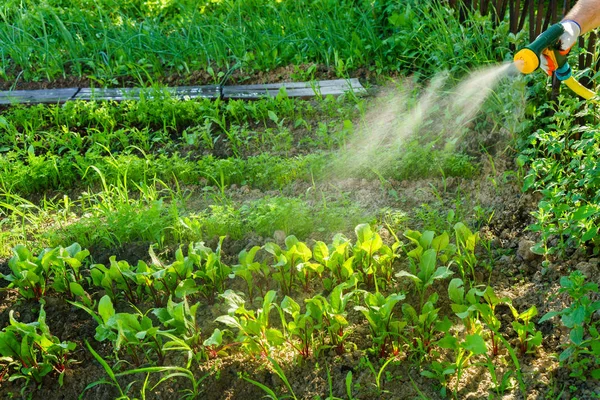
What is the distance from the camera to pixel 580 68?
3834 millimetres

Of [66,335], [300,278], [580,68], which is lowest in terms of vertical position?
[66,335]

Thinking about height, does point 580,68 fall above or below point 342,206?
above

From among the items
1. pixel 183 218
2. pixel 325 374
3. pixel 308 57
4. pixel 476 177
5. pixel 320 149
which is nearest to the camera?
pixel 325 374

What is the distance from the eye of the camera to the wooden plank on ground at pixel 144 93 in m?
5.24

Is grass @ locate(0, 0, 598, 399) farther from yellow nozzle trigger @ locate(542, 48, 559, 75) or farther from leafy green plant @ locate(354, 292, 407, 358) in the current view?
yellow nozzle trigger @ locate(542, 48, 559, 75)

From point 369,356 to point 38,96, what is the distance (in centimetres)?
378

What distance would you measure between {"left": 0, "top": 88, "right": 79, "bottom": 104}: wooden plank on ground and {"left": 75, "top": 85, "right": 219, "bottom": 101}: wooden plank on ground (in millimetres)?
102

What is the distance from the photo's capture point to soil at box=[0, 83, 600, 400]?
2711mm

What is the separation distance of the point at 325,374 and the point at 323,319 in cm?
22

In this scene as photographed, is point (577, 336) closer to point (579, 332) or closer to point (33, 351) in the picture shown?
point (579, 332)

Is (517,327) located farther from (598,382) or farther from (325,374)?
(325,374)

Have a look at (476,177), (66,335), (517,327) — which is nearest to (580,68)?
(476,177)

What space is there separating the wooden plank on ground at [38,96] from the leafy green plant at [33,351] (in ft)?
9.42

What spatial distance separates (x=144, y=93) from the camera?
5.25 metres
